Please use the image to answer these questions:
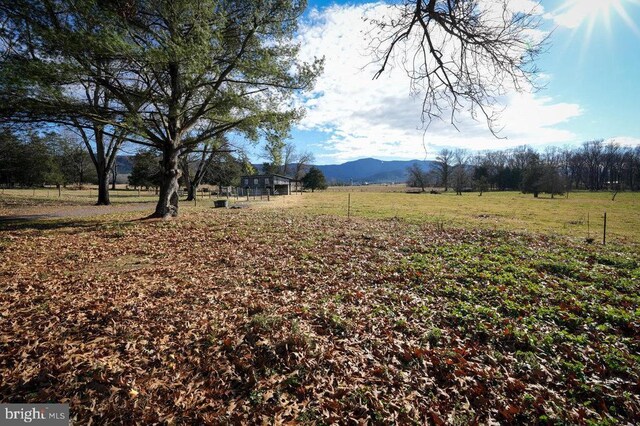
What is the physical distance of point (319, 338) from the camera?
4258 mm

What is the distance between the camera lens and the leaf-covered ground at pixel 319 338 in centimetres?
310

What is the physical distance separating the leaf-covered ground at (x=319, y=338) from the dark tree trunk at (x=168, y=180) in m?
6.77

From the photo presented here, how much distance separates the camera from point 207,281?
6.55m

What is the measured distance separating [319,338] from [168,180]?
13874 millimetres

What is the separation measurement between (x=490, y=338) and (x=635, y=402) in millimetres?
1552

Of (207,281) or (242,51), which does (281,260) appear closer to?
(207,281)

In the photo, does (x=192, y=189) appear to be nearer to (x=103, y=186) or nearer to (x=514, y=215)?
(x=103, y=186)

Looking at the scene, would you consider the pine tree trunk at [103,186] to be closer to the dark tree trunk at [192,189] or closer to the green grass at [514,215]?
the dark tree trunk at [192,189]

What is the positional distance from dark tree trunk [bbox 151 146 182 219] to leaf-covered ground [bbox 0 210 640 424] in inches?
267

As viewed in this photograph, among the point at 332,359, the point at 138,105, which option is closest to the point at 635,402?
the point at 332,359

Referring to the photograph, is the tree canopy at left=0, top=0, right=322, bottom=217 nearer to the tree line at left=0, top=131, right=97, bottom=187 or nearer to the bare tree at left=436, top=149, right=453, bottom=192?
the tree line at left=0, top=131, right=97, bottom=187

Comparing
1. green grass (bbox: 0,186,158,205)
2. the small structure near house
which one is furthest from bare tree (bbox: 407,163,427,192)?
green grass (bbox: 0,186,158,205)

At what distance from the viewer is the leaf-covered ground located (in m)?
3.10

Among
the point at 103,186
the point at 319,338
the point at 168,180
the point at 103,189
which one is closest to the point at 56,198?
Result: the point at 103,189
